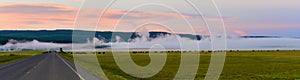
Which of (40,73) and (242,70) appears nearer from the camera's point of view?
(40,73)

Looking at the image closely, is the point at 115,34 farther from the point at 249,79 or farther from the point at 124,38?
the point at 249,79

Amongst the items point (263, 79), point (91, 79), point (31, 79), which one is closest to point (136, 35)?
point (91, 79)

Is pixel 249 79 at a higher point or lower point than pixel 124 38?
lower

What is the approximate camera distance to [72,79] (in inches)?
1102

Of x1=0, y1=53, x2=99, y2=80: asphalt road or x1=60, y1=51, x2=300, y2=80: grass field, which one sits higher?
x1=0, y1=53, x2=99, y2=80: asphalt road

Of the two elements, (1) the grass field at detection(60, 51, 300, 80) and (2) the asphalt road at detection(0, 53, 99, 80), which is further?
(1) the grass field at detection(60, 51, 300, 80)

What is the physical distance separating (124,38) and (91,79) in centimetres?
349

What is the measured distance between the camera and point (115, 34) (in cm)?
2461

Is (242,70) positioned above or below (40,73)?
below

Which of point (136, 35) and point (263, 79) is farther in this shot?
point (263, 79)

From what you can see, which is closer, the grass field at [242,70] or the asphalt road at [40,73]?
the asphalt road at [40,73]

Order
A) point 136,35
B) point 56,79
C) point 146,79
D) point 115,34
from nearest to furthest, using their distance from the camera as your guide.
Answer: point 115,34, point 136,35, point 56,79, point 146,79

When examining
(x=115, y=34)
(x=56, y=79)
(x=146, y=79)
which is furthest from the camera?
(x=146, y=79)

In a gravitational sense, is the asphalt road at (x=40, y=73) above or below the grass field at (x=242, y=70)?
above
